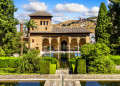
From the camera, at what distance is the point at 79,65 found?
1286cm

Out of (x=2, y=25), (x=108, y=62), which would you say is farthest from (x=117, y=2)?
(x=2, y=25)

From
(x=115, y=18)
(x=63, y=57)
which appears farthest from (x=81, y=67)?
(x=63, y=57)

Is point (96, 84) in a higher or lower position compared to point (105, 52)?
lower

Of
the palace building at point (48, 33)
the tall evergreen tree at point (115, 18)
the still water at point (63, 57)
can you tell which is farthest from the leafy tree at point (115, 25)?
the palace building at point (48, 33)

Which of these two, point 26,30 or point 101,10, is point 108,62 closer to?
point 26,30

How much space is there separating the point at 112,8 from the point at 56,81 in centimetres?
1310

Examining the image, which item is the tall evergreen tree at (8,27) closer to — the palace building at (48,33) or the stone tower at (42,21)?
the palace building at (48,33)

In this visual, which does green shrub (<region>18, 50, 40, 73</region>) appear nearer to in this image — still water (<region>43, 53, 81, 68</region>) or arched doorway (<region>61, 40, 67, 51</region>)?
still water (<region>43, 53, 81, 68</region>)

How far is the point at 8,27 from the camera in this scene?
20547 mm

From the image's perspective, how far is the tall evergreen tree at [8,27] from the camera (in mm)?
20172

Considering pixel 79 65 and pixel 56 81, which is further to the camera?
pixel 79 65

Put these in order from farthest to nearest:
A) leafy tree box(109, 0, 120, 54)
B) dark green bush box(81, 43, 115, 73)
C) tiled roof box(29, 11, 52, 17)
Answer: tiled roof box(29, 11, 52, 17) → leafy tree box(109, 0, 120, 54) → dark green bush box(81, 43, 115, 73)

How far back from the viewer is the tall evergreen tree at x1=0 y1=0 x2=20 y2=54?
66.2ft

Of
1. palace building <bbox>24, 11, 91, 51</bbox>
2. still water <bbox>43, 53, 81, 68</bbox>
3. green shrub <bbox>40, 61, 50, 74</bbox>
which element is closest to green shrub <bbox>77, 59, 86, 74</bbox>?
green shrub <bbox>40, 61, 50, 74</bbox>
